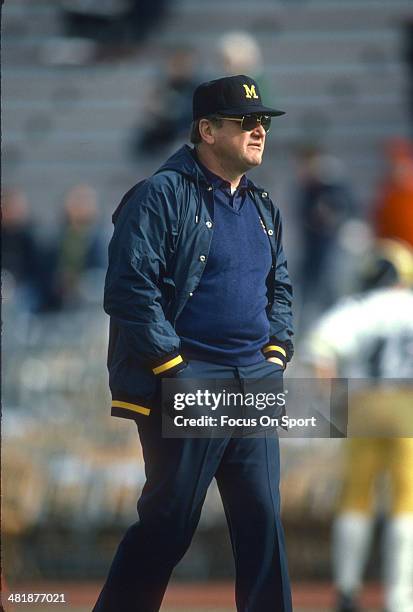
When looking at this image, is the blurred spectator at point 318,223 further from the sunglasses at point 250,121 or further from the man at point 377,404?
the sunglasses at point 250,121

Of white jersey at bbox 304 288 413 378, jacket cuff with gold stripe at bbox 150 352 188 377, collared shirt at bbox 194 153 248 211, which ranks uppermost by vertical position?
collared shirt at bbox 194 153 248 211

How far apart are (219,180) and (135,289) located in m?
0.28

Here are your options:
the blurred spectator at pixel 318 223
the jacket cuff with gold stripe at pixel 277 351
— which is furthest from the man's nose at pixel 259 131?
the blurred spectator at pixel 318 223

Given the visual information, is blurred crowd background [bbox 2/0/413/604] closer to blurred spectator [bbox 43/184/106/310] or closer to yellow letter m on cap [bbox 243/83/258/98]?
blurred spectator [bbox 43/184/106/310]

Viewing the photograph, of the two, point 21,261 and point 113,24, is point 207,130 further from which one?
point 113,24

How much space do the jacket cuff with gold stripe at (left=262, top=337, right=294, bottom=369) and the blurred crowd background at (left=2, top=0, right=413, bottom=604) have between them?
149 centimetres

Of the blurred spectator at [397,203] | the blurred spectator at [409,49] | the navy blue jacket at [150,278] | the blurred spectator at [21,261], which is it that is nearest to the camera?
the navy blue jacket at [150,278]

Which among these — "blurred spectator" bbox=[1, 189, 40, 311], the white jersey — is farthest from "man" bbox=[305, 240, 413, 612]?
"blurred spectator" bbox=[1, 189, 40, 311]

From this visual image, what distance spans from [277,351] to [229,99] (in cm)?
47

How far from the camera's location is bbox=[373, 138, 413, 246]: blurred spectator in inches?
271

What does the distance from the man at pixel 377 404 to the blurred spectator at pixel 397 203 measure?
22 cm

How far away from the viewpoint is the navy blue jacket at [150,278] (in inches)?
99.7

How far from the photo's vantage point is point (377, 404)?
4.14m

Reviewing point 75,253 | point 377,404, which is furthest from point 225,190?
point 75,253
